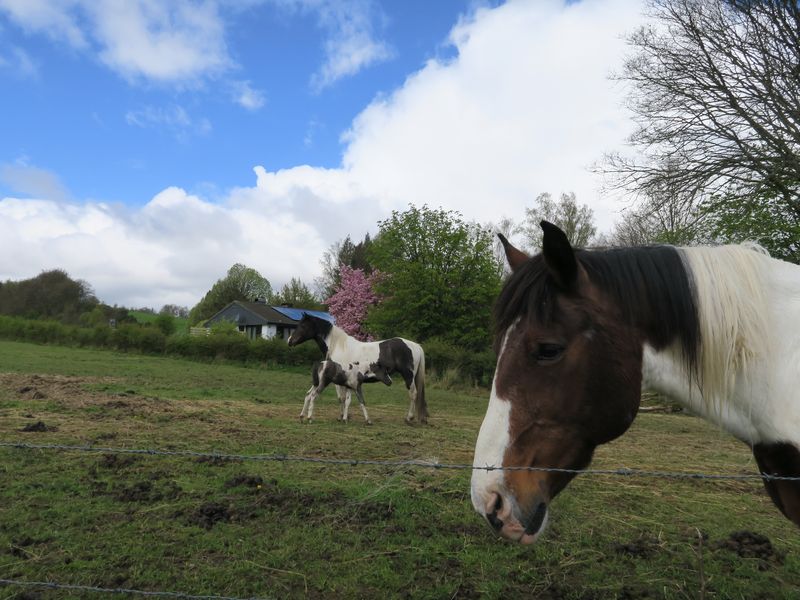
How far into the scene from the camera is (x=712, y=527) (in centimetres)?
443

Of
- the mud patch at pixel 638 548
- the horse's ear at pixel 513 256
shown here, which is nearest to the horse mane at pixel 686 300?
the horse's ear at pixel 513 256

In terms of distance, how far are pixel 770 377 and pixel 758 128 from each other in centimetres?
1270

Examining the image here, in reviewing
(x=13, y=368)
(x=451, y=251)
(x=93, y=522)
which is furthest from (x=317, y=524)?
(x=451, y=251)

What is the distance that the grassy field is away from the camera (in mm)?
3141

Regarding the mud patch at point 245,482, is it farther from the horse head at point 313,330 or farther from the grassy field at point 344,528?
the horse head at point 313,330

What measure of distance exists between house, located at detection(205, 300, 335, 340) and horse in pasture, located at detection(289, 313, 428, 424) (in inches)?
1418

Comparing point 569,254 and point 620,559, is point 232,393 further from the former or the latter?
point 569,254

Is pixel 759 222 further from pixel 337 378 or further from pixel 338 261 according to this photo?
pixel 338 261

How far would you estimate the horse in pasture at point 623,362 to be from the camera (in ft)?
5.44

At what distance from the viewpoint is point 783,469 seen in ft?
5.59

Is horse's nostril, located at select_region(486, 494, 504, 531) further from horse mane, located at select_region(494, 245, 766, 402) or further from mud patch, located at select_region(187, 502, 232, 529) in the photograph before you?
mud patch, located at select_region(187, 502, 232, 529)

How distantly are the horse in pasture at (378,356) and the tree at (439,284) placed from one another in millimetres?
11055

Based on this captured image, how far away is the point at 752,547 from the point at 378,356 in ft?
25.9

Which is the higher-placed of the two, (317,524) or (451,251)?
(451,251)
